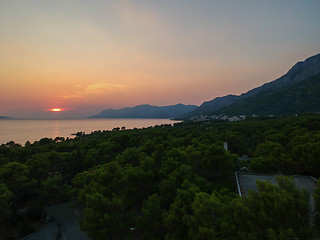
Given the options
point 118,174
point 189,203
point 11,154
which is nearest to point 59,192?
point 118,174

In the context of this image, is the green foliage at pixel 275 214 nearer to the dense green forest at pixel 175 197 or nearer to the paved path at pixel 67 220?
the dense green forest at pixel 175 197

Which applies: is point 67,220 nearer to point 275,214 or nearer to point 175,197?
point 175,197

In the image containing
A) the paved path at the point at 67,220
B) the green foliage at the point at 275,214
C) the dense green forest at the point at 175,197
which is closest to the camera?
the green foliage at the point at 275,214

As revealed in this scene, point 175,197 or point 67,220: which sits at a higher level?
point 175,197

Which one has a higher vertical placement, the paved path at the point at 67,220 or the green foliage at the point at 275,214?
the green foliage at the point at 275,214

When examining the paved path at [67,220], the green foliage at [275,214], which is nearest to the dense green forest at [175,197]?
the green foliage at [275,214]

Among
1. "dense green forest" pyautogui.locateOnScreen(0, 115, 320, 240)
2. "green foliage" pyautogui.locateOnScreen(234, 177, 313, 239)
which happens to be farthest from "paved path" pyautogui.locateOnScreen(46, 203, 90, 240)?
"green foliage" pyautogui.locateOnScreen(234, 177, 313, 239)

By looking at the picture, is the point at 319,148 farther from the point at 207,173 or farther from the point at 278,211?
the point at 278,211

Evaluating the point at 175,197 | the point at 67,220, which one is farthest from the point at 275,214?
the point at 67,220

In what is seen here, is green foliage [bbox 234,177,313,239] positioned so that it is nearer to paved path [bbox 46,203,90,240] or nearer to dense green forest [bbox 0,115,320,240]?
→ dense green forest [bbox 0,115,320,240]
